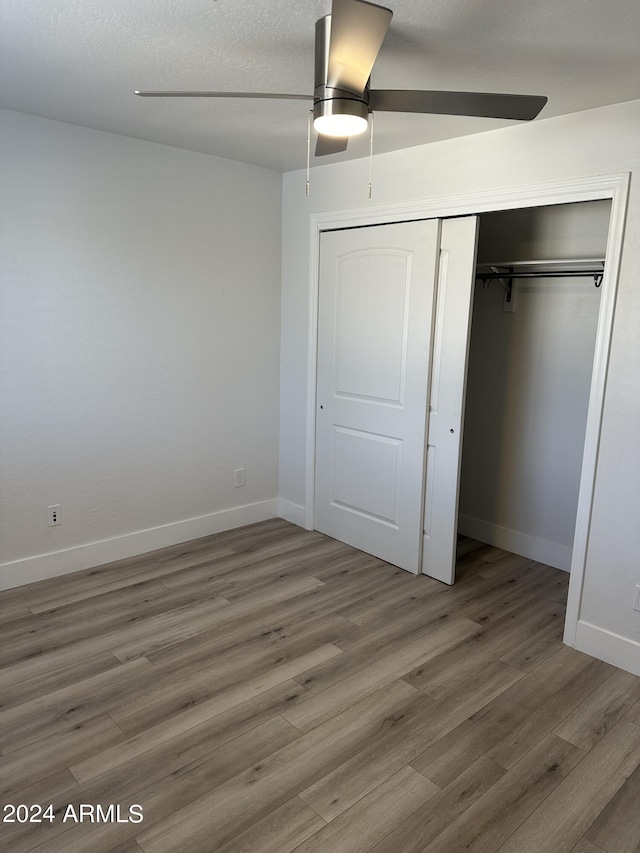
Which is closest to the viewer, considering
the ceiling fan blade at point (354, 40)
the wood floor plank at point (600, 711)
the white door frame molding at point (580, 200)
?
the ceiling fan blade at point (354, 40)

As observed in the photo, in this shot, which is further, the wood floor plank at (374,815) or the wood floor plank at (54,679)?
the wood floor plank at (54,679)

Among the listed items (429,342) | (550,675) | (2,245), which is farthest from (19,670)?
(429,342)

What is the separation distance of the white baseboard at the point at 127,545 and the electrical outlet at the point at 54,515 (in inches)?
6.8

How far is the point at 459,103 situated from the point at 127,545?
2.94 meters

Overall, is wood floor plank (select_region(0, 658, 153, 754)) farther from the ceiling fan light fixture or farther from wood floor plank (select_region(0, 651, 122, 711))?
the ceiling fan light fixture

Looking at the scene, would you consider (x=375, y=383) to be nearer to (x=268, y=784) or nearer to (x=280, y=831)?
(x=268, y=784)

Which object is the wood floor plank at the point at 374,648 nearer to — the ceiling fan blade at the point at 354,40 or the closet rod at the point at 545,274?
the closet rod at the point at 545,274

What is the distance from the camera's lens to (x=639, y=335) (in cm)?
245

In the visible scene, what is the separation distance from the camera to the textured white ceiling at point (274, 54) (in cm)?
176

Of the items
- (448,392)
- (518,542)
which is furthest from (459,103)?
(518,542)

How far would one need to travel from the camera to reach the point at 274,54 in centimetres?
207

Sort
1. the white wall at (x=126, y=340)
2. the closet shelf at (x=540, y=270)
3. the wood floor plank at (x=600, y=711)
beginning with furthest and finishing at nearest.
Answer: the closet shelf at (x=540, y=270) → the white wall at (x=126, y=340) → the wood floor plank at (x=600, y=711)

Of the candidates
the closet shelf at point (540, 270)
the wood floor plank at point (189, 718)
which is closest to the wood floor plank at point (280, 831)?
the wood floor plank at point (189, 718)

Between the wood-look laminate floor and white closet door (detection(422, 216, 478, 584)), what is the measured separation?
27 centimetres
